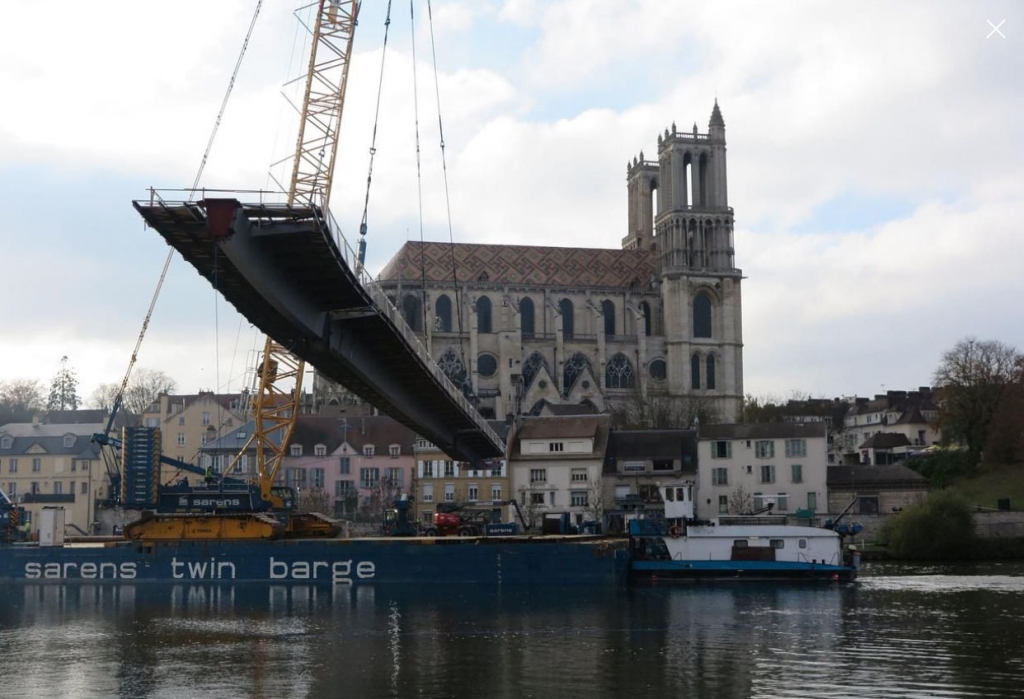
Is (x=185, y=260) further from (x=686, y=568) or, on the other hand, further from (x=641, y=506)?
(x=641, y=506)

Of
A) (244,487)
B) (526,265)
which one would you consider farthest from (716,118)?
(244,487)

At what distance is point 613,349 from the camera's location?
14850cm

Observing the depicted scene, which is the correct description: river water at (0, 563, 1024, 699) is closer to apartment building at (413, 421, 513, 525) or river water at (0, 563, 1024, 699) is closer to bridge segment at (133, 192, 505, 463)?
bridge segment at (133, 192, 505, 463)

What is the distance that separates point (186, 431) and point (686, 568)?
64902 millimetres

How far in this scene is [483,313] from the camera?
14675 cm

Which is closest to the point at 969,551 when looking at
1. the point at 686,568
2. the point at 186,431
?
the point at 686,568

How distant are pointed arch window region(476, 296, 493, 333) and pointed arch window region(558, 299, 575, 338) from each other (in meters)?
8.86

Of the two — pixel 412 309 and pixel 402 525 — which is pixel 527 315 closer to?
pixel 412 309

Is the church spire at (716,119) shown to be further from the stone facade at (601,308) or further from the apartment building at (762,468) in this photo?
the apartment building at (762,468)

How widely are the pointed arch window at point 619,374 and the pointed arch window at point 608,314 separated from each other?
5.01 meters

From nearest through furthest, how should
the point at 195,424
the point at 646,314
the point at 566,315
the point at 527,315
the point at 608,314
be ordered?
1. the point at 195,424
2. the point at 527,315
3. the point at 566,315
4. the point at 608,314
5. the point at 646,314

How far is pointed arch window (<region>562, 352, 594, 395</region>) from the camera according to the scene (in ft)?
473

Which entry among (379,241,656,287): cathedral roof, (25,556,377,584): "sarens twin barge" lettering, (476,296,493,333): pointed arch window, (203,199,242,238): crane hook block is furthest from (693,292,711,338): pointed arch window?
(203,199,242,238): crane hook block

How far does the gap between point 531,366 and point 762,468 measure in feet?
177
